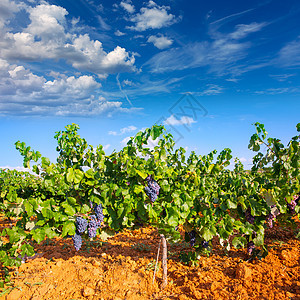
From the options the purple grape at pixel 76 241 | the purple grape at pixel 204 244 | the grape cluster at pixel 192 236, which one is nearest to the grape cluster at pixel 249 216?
the purple grape at pixel 204 244

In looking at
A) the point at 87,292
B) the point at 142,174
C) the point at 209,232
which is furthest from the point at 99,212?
the point at 209,232

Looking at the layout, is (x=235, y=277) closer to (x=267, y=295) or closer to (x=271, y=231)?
(x=267, y=295)

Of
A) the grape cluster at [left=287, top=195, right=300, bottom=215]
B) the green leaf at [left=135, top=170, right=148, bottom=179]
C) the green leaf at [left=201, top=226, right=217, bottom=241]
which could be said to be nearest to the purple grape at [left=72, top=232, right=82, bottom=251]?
the green leaf at [left=135, top=170, right=148, bottom=179]

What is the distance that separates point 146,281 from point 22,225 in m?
2.43

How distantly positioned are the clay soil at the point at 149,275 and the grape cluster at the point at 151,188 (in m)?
1.69

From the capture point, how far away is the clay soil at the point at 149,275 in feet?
13.1

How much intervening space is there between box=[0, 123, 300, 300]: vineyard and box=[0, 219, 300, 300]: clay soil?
0.08ft

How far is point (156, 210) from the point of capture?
3.84 m

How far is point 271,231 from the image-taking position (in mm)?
6766

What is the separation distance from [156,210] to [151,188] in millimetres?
449

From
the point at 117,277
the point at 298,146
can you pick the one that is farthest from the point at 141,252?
the point at 298,146

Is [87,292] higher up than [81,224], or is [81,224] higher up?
[81,224]

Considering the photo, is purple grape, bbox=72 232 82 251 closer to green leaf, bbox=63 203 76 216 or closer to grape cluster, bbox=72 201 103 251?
grape cluster, bbox=72 201 103 251

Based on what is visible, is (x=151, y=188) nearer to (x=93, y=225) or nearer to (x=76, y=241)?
(x=93, y=225)
